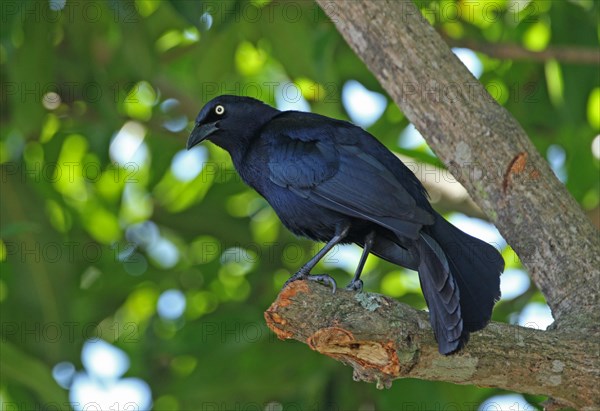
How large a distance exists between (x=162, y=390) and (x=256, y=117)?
235 centimetres

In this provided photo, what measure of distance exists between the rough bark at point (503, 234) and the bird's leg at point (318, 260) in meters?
0.42

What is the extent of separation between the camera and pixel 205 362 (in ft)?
20.4

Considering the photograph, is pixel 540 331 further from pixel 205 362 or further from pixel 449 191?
pixel 205 362

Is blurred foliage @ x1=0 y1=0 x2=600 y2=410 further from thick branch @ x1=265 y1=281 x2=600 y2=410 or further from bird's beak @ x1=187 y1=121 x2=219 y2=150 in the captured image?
thick branch @ x1=265 y1=281 x2=600 y2=410

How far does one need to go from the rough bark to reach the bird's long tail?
8cm

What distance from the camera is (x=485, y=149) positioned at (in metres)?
4.57

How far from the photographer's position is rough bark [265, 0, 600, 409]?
3732 millimetres

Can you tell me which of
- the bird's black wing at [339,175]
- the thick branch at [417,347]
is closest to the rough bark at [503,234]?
the thick branch at [417,347]

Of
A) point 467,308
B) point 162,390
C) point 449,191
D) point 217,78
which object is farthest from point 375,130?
point 467,308

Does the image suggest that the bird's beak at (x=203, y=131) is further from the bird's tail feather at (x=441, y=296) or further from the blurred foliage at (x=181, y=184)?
the bird's tail feather at (x=441, y=296)

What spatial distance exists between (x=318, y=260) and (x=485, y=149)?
36.4 inches

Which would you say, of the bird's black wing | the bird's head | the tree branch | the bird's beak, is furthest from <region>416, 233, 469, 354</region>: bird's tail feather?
the tree branch

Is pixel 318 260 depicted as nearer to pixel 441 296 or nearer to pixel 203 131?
pixel 441 296

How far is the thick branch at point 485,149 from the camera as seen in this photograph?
4379mm
